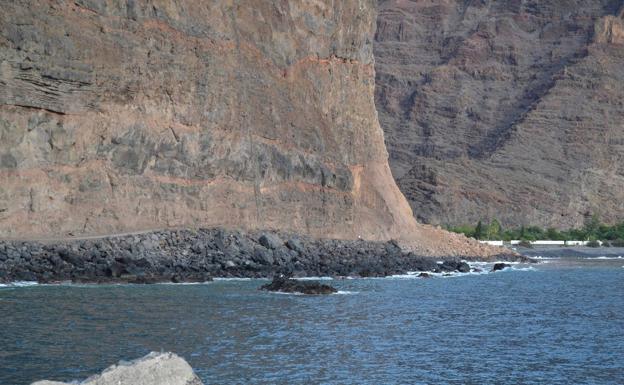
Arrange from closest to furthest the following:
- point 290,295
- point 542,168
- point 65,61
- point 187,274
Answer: point 290,295 → point 187,274 → point 65,61 → point 542,168

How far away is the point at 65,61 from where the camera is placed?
53406 mm

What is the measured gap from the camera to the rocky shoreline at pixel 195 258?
46.3 m

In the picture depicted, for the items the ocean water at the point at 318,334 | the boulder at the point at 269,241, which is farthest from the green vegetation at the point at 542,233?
the ocean water at the point at 318,334

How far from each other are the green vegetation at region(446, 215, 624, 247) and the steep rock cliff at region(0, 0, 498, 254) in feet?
134

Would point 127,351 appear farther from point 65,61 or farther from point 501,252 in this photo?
point 501,252

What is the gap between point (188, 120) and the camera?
195 ft

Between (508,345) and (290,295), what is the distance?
46.0 feet

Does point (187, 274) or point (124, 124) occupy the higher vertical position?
point (124, 124)

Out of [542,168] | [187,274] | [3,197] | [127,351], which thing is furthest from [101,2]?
[542,168]

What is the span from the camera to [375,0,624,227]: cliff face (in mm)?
137750

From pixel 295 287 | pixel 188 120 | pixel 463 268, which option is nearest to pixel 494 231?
pixel 463 268

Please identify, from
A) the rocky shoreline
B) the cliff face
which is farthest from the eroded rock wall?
the cliff face

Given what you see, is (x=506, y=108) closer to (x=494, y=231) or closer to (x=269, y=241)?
(x=494, y=231)

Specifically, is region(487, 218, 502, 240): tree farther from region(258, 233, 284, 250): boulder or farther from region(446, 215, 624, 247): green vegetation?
region(258, 233, 284, 250): boulder
